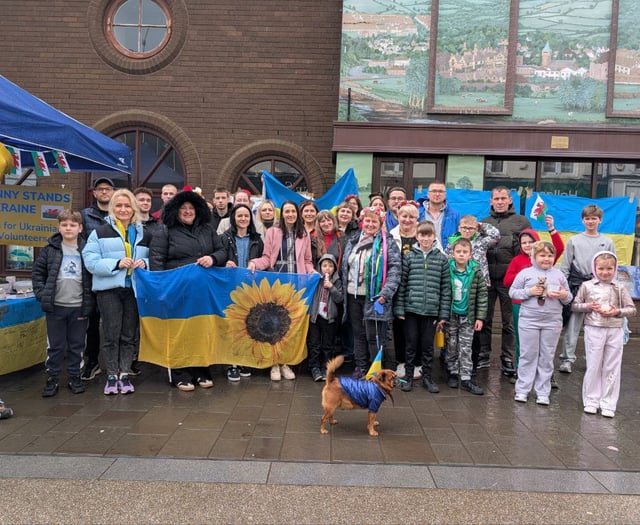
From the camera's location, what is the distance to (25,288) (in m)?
6.39

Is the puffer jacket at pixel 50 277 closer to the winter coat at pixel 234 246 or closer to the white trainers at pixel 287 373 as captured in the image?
the winter coat at pixel 234 246

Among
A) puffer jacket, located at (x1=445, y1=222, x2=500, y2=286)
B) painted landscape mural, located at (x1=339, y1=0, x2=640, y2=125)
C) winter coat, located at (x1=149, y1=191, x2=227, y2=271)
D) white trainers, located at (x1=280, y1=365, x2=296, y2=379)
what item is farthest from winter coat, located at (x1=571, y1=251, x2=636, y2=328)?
painted landscape mural, located at (x1=339, y1=0, x2=640, y2=125)

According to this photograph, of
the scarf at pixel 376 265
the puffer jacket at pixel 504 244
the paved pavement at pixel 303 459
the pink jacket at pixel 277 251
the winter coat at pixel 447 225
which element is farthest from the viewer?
the winter coat at pixel 447 225

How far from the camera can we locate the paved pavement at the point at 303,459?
321 centimetres

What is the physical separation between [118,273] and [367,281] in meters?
2.68

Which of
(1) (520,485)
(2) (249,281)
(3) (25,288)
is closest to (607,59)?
(2) (249,281)

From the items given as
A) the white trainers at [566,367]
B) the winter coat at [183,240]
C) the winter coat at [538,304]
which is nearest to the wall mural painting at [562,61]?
the white trainers at [566,367]

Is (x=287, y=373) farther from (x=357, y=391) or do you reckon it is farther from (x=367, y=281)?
(x=357, y=391)

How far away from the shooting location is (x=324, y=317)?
19.5 feet

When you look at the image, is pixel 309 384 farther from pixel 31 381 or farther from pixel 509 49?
pixel 509 49

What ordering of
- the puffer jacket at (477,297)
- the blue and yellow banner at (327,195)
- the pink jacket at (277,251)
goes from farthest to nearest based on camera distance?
the blue and yellow banner at (327,195) < the pink jacket at (277,251) < the puffer jacket at (477,297)

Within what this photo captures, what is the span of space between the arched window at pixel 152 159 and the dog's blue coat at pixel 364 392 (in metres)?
7.38

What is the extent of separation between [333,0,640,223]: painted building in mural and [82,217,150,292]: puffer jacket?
499 cm

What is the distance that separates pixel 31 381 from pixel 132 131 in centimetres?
603
